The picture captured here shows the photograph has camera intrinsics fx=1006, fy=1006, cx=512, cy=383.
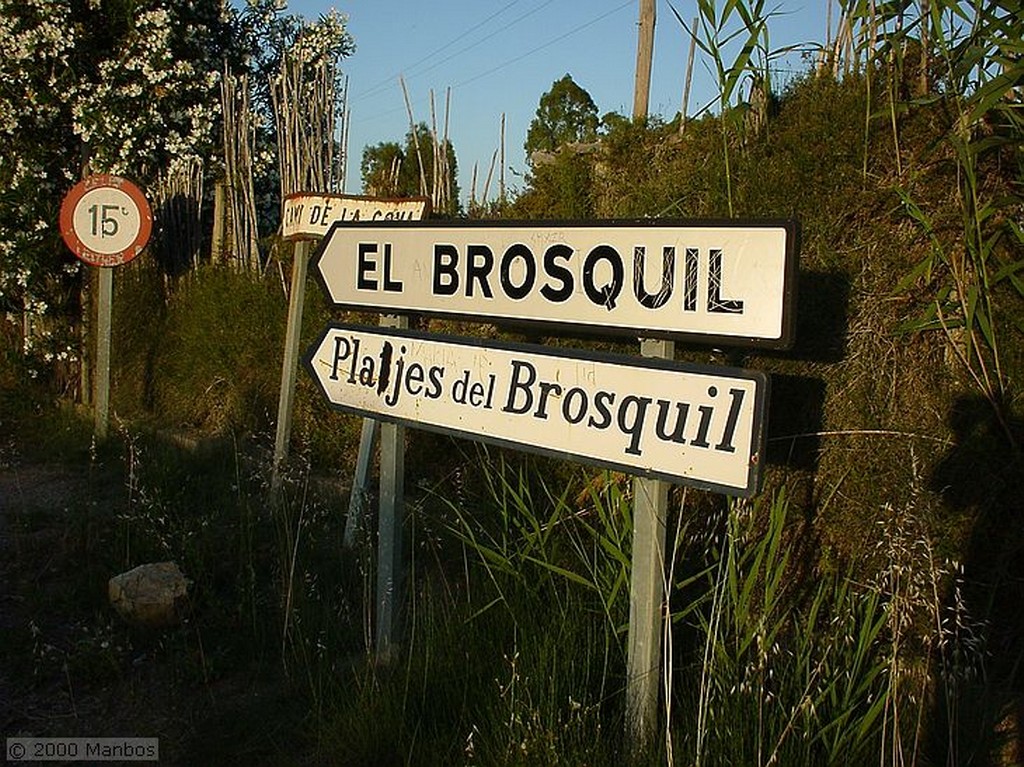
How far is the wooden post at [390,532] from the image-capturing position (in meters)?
3.33

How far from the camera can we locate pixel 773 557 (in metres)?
2.74

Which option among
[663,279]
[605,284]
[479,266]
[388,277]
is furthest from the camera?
[388,277]

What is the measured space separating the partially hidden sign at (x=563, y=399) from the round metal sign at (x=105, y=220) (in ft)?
14.5

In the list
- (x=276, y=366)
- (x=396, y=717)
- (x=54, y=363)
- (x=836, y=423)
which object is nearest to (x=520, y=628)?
(x=396, y=717)

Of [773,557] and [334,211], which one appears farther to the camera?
[334,211]

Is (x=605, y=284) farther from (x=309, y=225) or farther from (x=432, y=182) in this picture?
(x=432, y=182)

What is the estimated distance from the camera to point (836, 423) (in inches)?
145

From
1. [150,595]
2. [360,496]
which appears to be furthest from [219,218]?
[150,595]

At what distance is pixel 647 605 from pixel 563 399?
1.91 ft

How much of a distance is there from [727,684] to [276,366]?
5.61 metres

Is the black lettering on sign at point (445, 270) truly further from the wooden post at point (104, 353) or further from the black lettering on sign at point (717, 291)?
the wooden post at point (104, 353)

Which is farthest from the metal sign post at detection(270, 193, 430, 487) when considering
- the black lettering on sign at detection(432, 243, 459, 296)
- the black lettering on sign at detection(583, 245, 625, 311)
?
the black lettering on sign at detection(583, 245, 625, 311)

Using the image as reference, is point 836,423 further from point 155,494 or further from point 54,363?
point 54,363

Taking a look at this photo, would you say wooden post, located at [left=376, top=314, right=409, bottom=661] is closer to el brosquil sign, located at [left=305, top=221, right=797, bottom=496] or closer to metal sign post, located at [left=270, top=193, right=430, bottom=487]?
el brosquil sign, located at [left=305, top=221, right=797, bottom=496]
